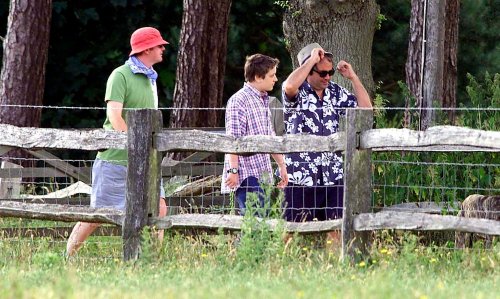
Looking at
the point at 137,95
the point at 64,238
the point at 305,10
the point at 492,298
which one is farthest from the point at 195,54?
the point at 492,298

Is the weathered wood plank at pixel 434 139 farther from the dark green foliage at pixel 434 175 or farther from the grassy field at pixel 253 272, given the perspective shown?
the dark green foliage at pixel 434 175

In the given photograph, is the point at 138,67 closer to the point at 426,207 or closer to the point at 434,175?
the point at 426,207

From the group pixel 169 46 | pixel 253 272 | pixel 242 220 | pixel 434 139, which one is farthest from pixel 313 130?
pixel 169 46

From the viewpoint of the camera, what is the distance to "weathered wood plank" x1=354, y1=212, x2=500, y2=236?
32.8 ft

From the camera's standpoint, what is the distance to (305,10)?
1496 centimetres

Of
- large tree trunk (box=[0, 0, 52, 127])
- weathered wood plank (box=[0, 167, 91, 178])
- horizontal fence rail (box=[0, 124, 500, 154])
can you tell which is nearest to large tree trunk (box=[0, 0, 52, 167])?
large tree trunk (box=[0, 0, 52, 127])

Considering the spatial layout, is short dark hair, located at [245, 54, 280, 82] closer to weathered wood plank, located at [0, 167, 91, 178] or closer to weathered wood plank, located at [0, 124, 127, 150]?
weathered wood plank, located at [0, 124, 127, 150]

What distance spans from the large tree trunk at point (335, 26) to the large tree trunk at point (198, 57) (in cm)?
606

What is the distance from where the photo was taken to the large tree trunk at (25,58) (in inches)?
786

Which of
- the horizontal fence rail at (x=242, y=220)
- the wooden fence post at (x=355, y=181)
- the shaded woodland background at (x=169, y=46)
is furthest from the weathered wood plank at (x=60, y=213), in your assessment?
the shaded woodland background at (x=169, y=46)

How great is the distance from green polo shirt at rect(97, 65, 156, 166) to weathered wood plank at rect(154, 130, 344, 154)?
484 mm

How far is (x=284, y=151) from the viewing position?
10664 mm

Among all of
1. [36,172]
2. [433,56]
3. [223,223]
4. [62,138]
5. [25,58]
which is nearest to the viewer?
[223,223]

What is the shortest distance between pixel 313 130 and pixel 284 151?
0.71 metres
